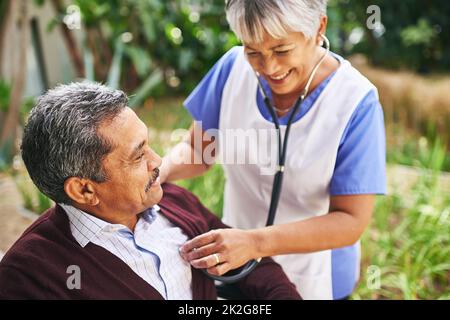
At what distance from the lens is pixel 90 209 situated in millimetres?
1385

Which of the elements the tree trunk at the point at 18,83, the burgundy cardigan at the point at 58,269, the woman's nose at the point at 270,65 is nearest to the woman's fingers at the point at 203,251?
the burgundy cardigan at the point at 58,269

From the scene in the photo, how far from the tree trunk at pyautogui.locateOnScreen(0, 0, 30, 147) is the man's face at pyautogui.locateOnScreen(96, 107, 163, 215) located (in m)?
2.79

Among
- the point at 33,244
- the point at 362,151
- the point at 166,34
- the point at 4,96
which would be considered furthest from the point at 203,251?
the point at 166,34

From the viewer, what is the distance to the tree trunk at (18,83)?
3818 mm

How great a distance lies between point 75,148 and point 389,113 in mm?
4380

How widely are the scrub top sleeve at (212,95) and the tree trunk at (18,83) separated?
7.78 ft

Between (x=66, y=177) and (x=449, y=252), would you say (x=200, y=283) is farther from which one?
(x=449, y=252)

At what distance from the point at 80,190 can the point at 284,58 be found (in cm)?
63

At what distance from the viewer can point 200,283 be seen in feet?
5.07

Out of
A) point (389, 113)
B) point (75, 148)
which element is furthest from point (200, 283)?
point (389, 113)

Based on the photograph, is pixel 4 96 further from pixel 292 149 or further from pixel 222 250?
pixel 222 250

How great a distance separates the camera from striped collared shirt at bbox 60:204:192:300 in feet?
4.47

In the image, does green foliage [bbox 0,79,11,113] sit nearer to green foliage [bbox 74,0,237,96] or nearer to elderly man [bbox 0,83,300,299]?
green foliage [bbox 74,0,237,96]

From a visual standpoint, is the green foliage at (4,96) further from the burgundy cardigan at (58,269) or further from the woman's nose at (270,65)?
the woman's nose at (270,65)
